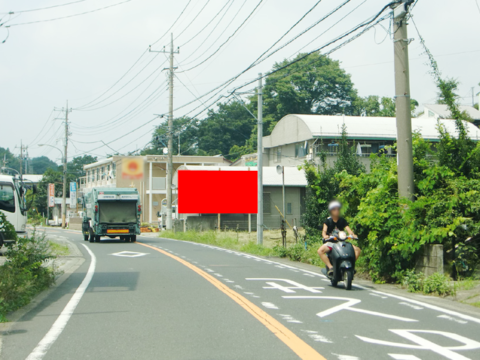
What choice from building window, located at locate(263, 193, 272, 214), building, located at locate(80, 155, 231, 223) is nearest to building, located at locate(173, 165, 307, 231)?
building window, located at locate(263, 193, 272, 214)

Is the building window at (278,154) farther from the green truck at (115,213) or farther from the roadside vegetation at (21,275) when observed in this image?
the roadside vegetation at (21,275)

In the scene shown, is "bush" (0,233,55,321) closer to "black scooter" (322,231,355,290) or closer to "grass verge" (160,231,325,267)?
"black scooter" (322,231,355,290)

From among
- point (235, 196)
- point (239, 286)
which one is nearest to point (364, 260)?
point (239, 286)

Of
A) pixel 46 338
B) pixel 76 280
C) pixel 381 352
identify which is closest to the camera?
pixel 381 352

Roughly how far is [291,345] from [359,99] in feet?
203

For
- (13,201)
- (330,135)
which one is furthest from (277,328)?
(330,135)

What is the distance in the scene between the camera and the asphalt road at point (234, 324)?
19.8ft

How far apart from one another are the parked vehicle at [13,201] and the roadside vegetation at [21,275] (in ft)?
27.6

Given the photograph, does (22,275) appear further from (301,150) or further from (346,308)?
(301,150)

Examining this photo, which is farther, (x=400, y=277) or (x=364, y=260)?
(x=364, y=260)

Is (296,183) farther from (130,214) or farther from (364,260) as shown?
(364,260)

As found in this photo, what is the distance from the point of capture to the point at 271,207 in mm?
39938

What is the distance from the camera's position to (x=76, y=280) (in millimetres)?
12828

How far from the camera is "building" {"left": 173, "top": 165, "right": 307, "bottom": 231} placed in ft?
127
